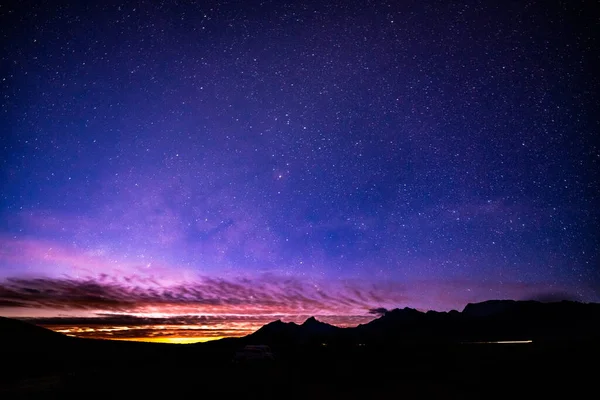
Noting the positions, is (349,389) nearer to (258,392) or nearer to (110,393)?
(258,392)

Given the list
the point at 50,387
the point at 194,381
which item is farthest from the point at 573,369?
the point at 50,387

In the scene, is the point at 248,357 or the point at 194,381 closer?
the point at 194,381

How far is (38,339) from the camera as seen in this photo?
19162 centimetres

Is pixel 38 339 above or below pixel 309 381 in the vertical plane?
below

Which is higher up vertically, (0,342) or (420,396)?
(420,396)

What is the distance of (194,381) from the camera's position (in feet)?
58.5

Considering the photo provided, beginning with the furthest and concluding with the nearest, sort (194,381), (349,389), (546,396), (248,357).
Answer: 1. (248,357)
2. (194,381)
3. (349,389)
4. (546,396)

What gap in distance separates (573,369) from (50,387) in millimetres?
22435

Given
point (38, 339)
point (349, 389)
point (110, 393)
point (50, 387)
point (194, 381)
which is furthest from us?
point (38, 339)

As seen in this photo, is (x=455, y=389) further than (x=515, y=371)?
No

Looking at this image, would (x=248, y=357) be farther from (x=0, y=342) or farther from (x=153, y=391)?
(x=0, y=342)

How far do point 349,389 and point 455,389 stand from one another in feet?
13.0

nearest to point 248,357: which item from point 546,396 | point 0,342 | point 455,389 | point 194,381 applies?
point 194,381

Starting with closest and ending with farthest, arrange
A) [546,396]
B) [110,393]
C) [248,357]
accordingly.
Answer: [546,396] < [110,393] < [248,357]
